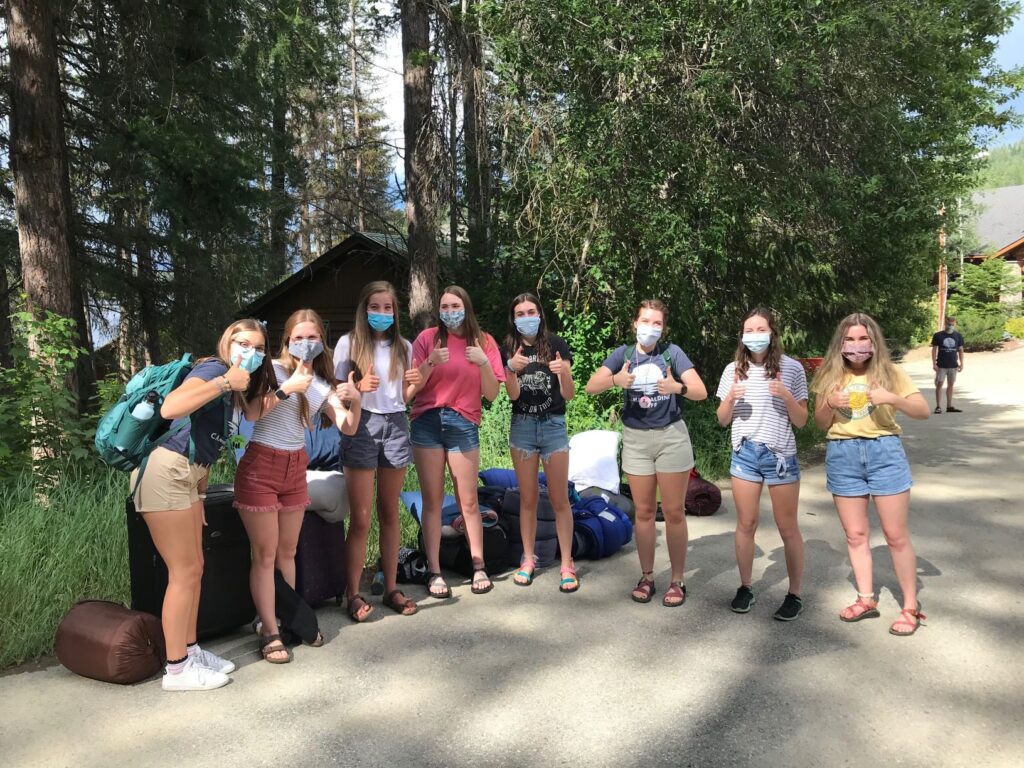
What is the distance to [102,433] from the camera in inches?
145

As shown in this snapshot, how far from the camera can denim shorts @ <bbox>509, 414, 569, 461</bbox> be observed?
5.39 meters

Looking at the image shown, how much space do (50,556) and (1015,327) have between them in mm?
43746

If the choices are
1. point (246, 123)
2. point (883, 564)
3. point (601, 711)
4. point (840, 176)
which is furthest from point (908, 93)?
point (601, 711)

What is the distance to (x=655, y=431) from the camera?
16.6 ft

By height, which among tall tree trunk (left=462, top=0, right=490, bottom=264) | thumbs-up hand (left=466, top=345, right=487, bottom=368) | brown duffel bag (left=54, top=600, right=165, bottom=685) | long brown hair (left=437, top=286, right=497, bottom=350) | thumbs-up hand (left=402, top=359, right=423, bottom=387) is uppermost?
tall tree trunk (left=462, top=0, right=490, bottom=264)

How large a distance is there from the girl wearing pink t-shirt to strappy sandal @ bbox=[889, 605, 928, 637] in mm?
2495

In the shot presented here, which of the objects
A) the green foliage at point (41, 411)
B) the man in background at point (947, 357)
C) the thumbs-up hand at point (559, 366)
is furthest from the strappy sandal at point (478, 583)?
the man in background at point (947, 357)

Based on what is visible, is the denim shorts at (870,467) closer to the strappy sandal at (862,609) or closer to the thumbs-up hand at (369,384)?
the strappy sandal at (862,609)

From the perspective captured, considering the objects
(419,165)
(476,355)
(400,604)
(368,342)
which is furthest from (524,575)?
(419,165)

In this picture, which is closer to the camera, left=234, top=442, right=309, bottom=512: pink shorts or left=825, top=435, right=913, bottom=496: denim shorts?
left=234, top=442, right=309, bottom=512: pink shorts

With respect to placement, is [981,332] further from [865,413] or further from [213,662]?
[213,662]

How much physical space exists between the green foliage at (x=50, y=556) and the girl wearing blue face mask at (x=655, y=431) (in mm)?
3276

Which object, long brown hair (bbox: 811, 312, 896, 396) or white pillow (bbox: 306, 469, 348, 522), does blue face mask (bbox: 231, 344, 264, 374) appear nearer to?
white pillow (bbox: 306, 469, 348, 522)

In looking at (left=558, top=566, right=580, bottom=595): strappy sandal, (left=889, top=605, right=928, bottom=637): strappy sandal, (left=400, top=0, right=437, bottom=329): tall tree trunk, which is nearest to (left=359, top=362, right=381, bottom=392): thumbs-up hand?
(left=558, top=566, right=580, bottom=595): strappy sandal
